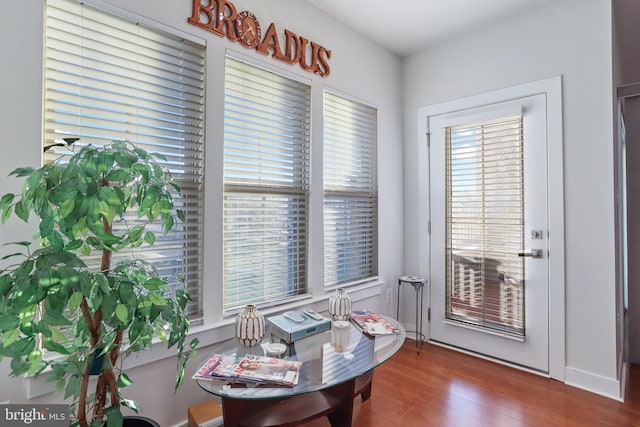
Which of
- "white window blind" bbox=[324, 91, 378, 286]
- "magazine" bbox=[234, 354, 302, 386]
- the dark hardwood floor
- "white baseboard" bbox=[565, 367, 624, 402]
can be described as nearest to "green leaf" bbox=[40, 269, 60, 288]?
"magazine" bbox=[234, 354, 302, 386]

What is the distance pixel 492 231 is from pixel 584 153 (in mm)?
861

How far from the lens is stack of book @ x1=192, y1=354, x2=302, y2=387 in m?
1.43

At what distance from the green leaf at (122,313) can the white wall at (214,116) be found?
2.49ft

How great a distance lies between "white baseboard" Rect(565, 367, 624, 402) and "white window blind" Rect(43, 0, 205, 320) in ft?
8.77

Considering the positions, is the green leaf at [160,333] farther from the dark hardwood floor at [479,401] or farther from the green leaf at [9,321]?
the dark hardwood floor at [479,401]

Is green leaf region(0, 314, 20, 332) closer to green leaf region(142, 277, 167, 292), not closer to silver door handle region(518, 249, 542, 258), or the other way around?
green leaf region(142, 277, 167, 292)

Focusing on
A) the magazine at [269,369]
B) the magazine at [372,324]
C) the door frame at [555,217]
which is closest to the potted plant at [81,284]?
the magazine at [269,369]

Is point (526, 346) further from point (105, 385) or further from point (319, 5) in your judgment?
point (319, 5)

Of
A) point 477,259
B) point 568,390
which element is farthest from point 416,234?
point 568,390

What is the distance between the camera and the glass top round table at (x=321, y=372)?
4.59ft

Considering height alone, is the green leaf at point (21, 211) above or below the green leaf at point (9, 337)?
above

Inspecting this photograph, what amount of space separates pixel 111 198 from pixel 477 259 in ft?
9.33

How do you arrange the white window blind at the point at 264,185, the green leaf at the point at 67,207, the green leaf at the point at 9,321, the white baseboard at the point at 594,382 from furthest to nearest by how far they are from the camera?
the white baseboard at the point at 594,382 → the white window blind at the point at 264,185 → the green leaf at the point at 67,207 → the green leaf at the point at 9,321

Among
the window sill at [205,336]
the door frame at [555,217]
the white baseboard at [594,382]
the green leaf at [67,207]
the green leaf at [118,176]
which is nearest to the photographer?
the green leaf at [67,207]
